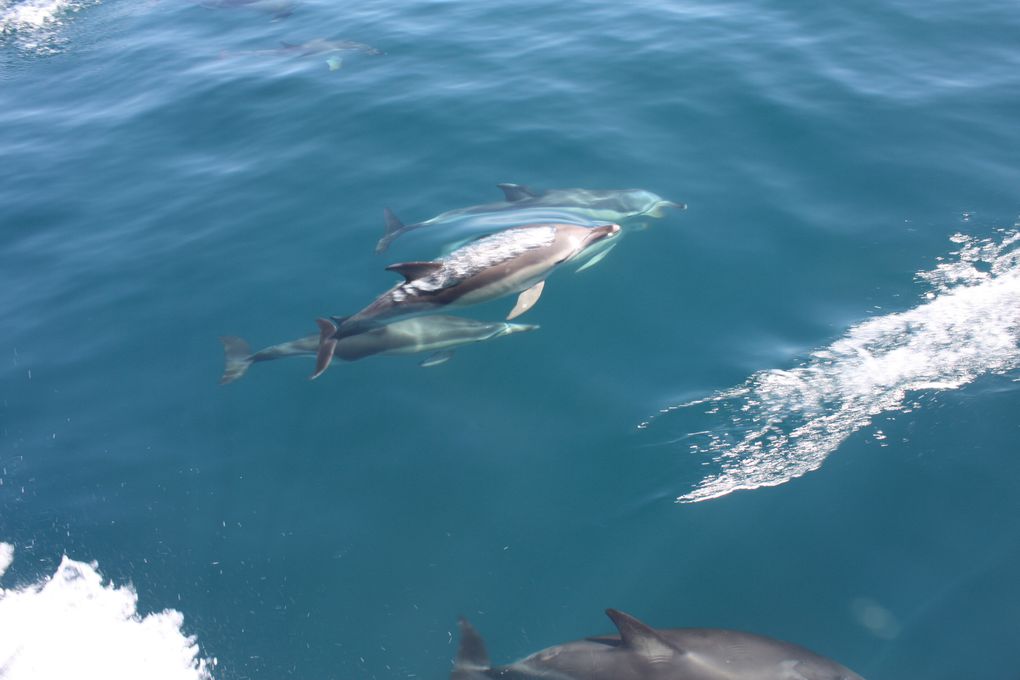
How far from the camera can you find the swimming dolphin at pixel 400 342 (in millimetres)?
9062

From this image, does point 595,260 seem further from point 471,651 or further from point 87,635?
point 87,635

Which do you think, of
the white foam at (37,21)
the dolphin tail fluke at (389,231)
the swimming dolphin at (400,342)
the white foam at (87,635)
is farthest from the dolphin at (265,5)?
the white foam at (87,635)

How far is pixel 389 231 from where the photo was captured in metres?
11.1

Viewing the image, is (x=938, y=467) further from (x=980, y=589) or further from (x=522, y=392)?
(x=522, y=392)

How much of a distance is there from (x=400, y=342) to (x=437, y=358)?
52 centimetres

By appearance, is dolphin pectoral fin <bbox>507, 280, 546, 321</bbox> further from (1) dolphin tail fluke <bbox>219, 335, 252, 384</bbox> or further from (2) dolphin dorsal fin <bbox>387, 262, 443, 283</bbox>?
(1) dolphin tail fluke <bbox>219, 335, 252, 384</bbox>

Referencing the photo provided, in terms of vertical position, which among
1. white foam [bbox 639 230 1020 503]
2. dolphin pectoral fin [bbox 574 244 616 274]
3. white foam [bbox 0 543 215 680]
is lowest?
white foam [bbox 0 543 215 680]

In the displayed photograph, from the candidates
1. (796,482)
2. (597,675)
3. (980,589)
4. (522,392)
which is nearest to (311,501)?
(522,392)

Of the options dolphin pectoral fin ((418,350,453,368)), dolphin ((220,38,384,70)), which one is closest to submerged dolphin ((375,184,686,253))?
dolphin pectoral fin ((418,350,453,368))

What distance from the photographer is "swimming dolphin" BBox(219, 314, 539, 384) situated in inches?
357

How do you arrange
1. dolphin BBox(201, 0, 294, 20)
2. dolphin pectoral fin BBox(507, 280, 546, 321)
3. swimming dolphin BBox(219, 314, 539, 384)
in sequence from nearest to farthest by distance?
swimming dolphin BBox(219, 314, 539, 384) < dolphin pectoral fin BBox(507, 280, 546, 321) < dolphin BBox(201, 0, 294, 20)

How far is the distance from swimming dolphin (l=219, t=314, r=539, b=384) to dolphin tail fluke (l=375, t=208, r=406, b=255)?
215 centimetres

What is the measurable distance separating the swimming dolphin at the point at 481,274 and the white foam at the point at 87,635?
301cm

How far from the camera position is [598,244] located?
10.3 m
